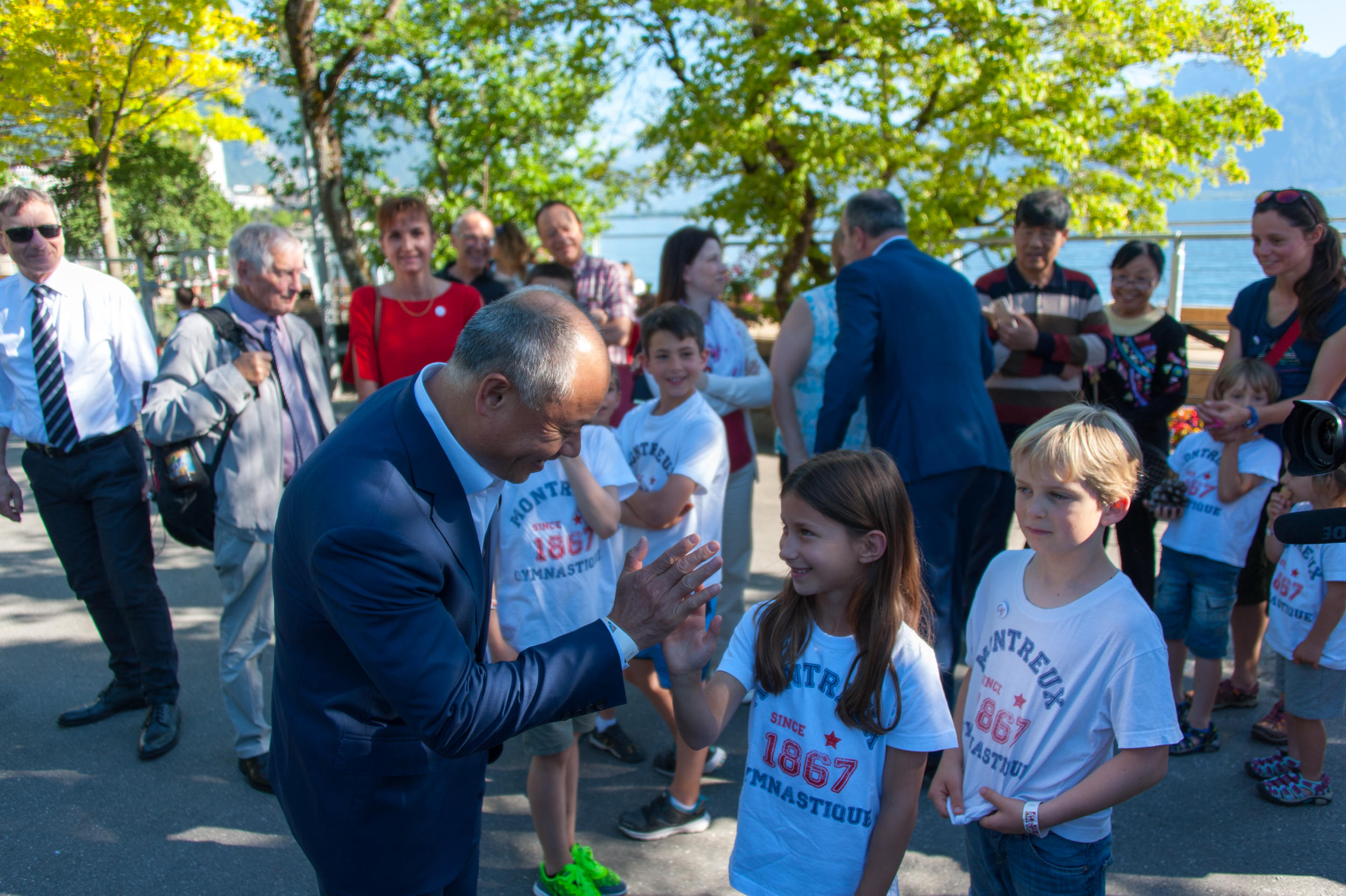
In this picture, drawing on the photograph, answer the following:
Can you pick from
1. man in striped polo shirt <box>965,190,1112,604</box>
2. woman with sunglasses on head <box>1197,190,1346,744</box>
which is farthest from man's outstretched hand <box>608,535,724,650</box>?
woman with sunglasses on head <box>1197,190,1346,744</box>

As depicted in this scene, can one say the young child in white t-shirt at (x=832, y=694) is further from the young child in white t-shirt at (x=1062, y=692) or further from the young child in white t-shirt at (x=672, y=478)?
the young child in white t-shirt at (x=672, y=478)

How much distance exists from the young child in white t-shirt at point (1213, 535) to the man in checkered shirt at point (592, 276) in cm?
Result: 271

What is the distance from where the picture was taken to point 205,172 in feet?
79.0

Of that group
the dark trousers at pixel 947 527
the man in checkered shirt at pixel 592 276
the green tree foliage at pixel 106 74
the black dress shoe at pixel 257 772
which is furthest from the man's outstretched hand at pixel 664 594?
the green tree foliage at pixel 106 74

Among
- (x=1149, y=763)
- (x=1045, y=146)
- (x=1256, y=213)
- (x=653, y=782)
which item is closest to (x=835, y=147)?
(x=1045, y=146)

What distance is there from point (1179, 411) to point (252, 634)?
7095 mm

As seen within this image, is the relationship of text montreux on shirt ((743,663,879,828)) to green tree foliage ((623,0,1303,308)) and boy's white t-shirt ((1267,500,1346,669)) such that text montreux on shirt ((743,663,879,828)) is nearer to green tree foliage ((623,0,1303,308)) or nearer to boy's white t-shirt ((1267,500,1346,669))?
boy's white t-shirt ((1267,500,1346,669))

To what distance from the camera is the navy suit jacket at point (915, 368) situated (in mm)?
3115

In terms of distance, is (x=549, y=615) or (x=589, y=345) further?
(x=549, y=615)

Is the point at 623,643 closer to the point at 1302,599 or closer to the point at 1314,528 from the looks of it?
the point at 1314,528

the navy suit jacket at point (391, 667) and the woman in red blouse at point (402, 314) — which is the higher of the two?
the woman in red blouse at point (402, 314)

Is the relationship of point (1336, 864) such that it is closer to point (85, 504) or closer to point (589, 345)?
point (589, 345)

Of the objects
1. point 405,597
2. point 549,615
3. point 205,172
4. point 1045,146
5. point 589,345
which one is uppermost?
point 205,172

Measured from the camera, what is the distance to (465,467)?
5.20 ft
